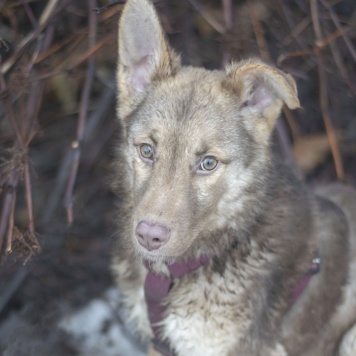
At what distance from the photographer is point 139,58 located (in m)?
3.55

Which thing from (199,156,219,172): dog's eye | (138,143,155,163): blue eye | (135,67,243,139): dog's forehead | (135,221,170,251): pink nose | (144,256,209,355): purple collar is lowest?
(144,256,209,355): purple collar

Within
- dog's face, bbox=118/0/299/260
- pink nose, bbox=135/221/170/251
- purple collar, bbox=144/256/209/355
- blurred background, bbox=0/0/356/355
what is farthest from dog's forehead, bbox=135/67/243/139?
blurred background, bbox=0/0/356/355

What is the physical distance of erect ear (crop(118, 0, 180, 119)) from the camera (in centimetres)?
335

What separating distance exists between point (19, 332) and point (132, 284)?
1155mm

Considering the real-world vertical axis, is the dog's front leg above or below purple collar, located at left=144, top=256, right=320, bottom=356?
below

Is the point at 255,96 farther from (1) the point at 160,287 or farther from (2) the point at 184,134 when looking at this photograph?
(1) the point at 160,287

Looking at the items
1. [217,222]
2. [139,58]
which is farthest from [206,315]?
[139,58]

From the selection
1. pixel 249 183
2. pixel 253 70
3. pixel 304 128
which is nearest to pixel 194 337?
pixel 249 183

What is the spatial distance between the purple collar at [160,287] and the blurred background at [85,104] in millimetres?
658

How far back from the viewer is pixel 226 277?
139 inches

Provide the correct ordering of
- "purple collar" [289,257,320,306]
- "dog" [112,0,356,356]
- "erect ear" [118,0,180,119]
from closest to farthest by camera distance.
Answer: "dog" [112,0,356,356], "erect ear" [118,0,180,119], "purple collar" [289,257,320,306]

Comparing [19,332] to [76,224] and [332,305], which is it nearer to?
[76,224]

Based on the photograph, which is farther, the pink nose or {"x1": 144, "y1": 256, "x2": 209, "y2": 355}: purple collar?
{"x1": 144, "y1": 256, "x2": 209, "y2": 355}: purple collar

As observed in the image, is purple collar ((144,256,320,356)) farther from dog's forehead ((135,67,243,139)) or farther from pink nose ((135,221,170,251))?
dog's forehead ((135,67,243,139))
